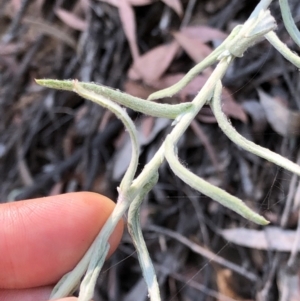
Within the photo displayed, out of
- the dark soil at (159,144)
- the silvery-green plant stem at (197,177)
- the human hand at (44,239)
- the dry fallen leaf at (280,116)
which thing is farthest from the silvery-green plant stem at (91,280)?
the dry fallen leaf at (280,116)

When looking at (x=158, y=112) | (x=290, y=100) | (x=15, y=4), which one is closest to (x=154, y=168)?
(x=158, y=112)

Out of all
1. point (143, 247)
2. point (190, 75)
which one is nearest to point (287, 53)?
point (190, 75)

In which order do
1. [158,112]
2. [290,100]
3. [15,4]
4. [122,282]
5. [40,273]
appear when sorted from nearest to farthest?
1. [158,112]
2. [40,273]
3. [290,100]
4. [122,282]
5. [15,4]

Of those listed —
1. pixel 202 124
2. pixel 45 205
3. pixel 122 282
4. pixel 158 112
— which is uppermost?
pixel 158 112

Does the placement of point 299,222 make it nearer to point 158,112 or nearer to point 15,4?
point 158,112

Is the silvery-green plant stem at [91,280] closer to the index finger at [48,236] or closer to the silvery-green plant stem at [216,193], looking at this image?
the silvery-green plant stem at [216,193]

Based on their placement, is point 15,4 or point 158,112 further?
point 15,4

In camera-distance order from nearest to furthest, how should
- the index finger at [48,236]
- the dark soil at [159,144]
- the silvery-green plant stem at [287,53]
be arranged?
the silvery-green plant stem at [287,53]
the index finger at [48,236]
the dark soil at [159,144]
